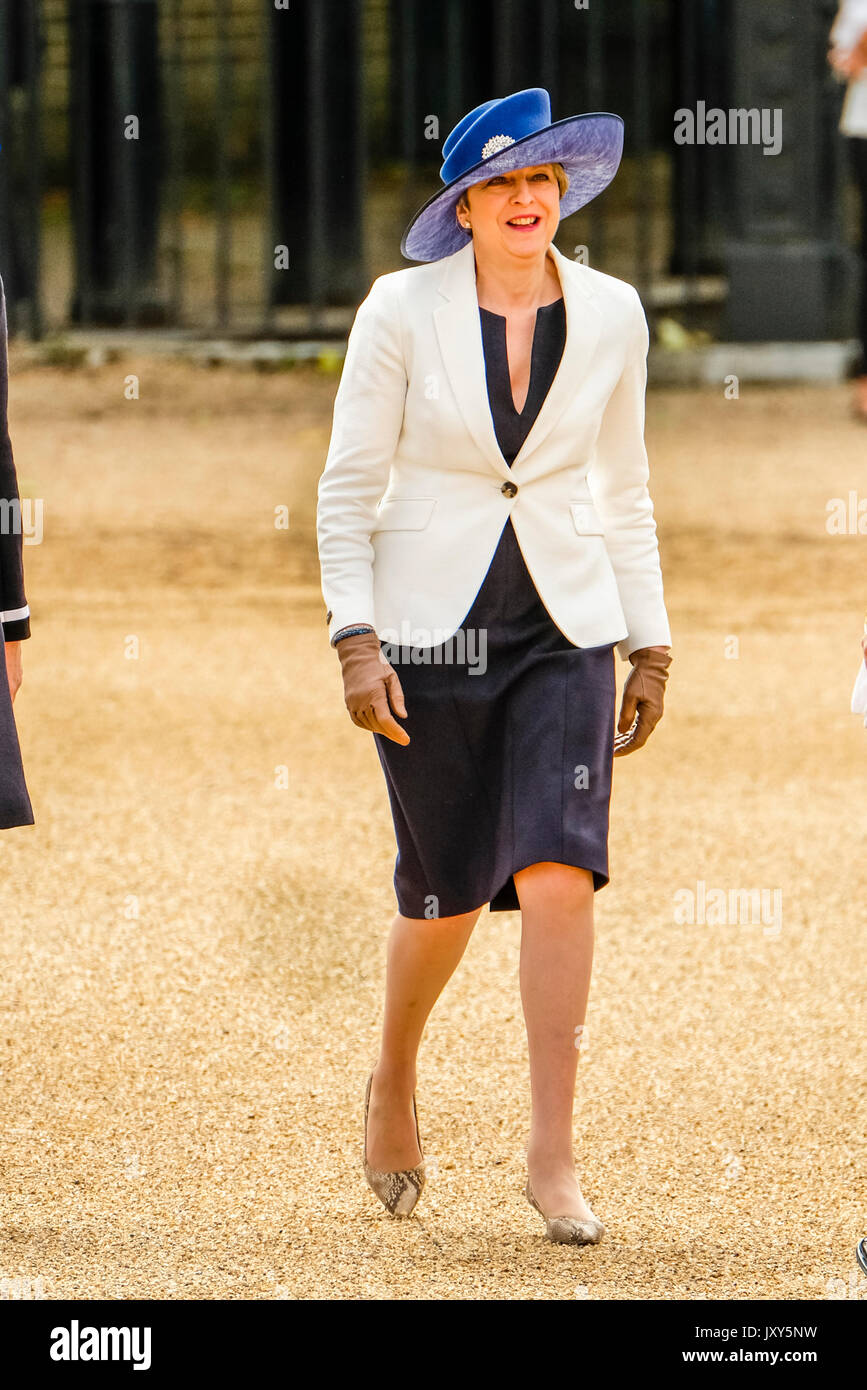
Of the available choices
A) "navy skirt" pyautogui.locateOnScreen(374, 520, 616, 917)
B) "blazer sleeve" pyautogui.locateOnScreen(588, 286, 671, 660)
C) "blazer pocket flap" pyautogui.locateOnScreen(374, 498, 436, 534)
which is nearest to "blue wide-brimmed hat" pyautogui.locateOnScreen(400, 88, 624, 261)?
"blazer sleeve" pyautogui.locateOnScreen(588, 286, 671, 660)

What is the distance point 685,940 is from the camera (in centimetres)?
486

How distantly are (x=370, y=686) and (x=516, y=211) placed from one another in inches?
29.9

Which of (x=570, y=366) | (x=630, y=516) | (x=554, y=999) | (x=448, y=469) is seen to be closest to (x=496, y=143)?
(x=570, y=366)

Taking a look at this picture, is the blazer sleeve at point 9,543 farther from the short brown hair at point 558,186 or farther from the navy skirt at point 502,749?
the short brown hair at point 558,186

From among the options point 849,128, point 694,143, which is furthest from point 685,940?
point 694,143

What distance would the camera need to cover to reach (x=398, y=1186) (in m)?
3.33

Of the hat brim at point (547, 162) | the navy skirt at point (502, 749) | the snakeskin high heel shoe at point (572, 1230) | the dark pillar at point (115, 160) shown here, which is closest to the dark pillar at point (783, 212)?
the dark pillar at point (115, 160)

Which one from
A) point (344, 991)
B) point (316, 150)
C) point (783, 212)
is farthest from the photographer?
point (316, 150)

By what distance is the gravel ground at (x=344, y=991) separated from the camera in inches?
125

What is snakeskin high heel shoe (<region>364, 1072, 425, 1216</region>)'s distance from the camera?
3301 mm

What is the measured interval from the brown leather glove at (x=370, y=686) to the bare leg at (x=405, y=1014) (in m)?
0.34

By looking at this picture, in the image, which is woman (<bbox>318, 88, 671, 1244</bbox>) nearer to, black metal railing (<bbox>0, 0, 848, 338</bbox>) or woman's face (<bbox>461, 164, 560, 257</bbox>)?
woman's face (<bbox>461, 164, 560, 257</bbox>)

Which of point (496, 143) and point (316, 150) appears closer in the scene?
point (496, 143)

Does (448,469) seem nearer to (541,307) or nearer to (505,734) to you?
(541,307)
